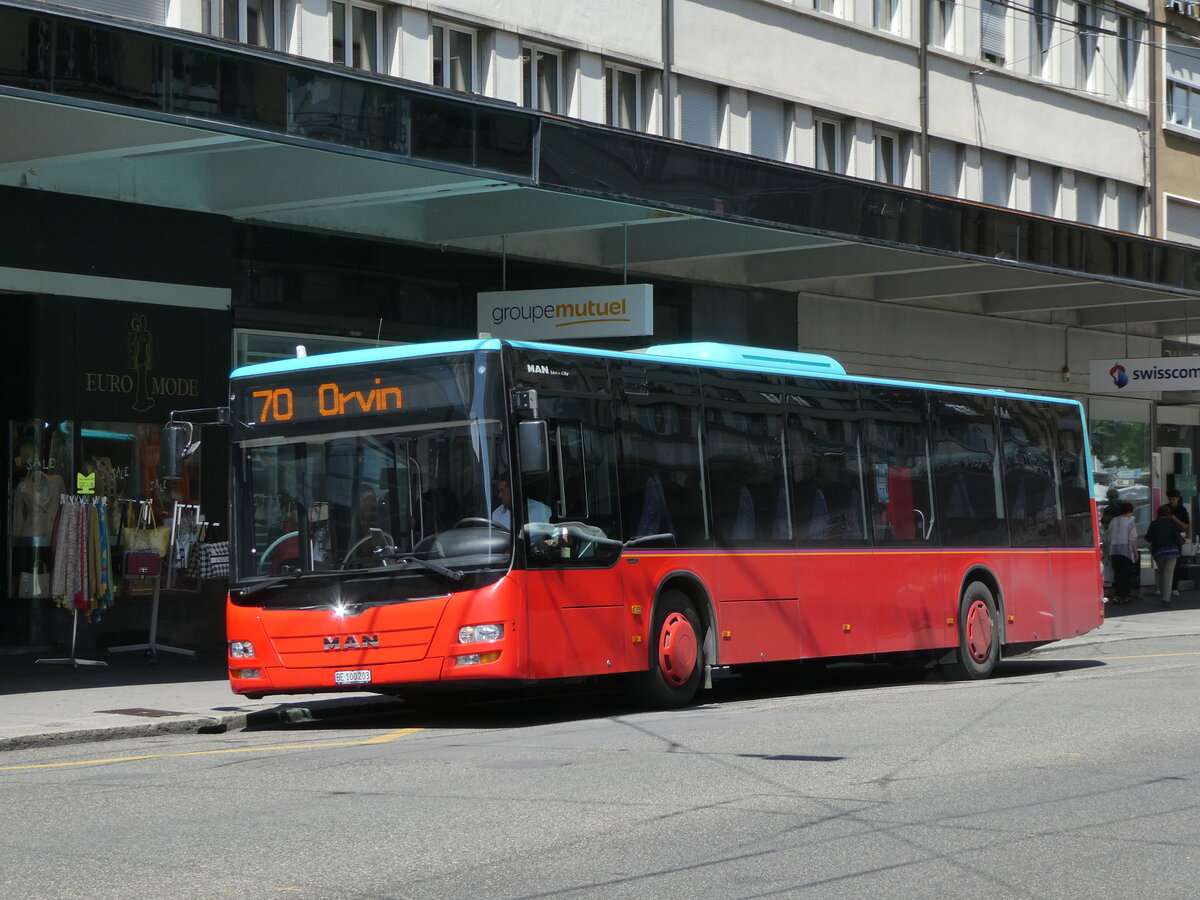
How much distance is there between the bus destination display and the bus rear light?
5.96 ft

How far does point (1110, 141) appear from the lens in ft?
113

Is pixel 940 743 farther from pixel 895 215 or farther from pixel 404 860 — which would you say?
pixel 895 215

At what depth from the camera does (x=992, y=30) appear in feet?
104

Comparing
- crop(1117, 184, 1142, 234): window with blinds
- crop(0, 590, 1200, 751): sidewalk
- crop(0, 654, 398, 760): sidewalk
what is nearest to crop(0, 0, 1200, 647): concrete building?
crop(0, 590, 1200, 751): sidewalk

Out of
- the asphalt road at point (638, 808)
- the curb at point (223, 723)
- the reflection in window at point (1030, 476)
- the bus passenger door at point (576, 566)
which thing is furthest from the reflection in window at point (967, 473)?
the curb at point (223, 723)

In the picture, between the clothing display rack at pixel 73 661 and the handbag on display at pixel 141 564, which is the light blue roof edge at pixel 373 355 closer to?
the handbag on display at pixel 141 564

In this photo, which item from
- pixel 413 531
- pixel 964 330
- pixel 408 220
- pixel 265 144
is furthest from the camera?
pixel 964 330

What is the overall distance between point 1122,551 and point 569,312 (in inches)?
501

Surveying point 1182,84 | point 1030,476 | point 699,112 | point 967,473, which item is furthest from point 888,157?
point 967,473

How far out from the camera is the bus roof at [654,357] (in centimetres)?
1256

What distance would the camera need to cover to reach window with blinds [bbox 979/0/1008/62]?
104 ft

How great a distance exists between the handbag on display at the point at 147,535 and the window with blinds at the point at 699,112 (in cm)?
1051

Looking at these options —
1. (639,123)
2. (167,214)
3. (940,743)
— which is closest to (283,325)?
(167,214)

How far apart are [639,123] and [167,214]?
8.39 metres
